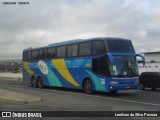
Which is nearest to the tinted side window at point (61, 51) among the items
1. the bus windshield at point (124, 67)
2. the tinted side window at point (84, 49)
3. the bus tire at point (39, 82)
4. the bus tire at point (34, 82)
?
the tinted side window at point (84, 49)

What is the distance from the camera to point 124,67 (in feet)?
73.3

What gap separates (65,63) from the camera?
27.0 metres

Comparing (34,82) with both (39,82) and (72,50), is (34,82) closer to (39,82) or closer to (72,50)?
(39,82)

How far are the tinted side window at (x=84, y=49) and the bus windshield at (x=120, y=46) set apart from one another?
5.72 feet

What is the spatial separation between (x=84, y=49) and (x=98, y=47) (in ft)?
5.54

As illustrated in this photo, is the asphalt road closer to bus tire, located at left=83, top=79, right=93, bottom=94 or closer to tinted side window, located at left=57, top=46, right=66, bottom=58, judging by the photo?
bus tire, located at left=83, top=79, right=93, bottom=94

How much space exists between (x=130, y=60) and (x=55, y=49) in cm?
769

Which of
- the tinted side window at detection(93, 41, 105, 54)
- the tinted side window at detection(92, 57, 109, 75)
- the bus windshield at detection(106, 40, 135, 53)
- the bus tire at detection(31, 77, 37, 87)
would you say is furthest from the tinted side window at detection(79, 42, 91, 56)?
the bus tire at detection(31, 77, 37, 87)

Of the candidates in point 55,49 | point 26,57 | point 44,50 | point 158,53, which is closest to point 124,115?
point 55,49

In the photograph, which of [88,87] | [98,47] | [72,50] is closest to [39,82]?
[72,50]

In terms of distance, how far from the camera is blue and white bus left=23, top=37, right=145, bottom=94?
22.1 m

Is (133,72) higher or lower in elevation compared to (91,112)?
higher

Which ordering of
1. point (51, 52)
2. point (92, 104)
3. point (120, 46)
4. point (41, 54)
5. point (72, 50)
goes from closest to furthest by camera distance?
point (92, 104) < point (120, 46) < point (72, 50) < point (51, 52) < point (41, 54)

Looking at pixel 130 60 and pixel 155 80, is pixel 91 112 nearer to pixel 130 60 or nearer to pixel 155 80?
pixel 130 60
